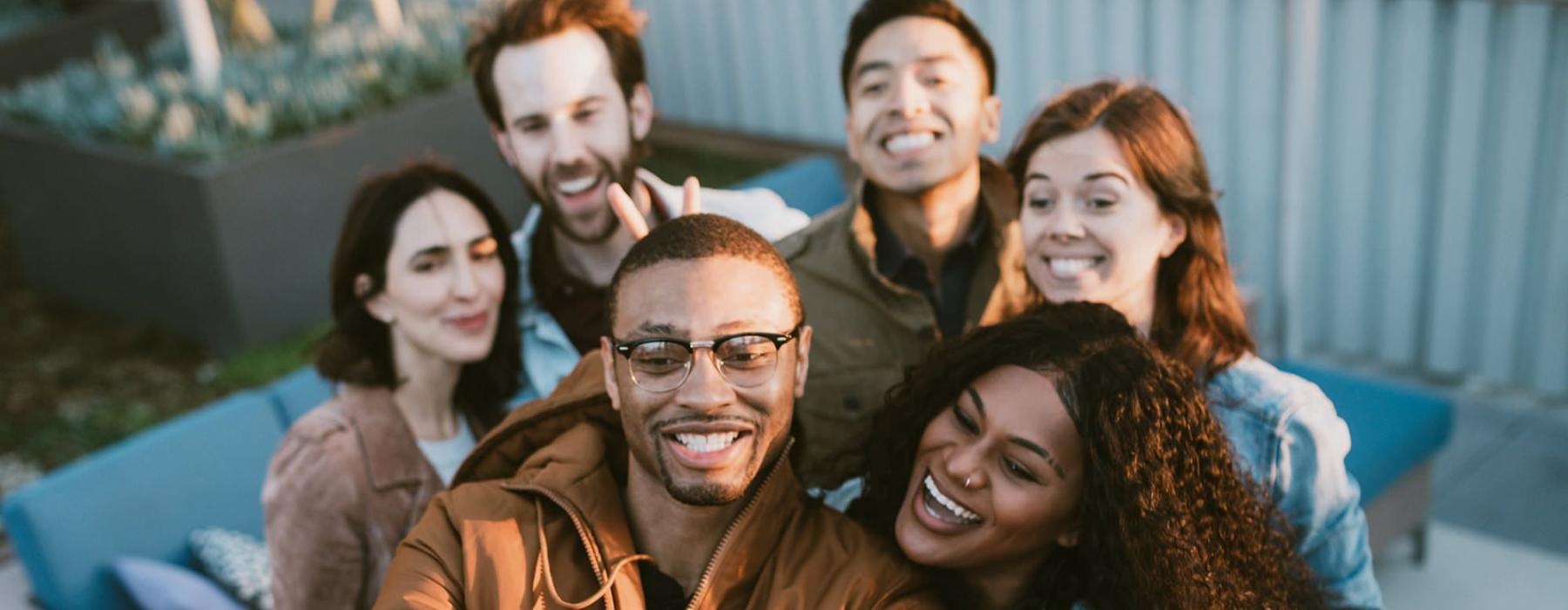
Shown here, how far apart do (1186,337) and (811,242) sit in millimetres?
904

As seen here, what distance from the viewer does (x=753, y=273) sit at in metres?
2.50

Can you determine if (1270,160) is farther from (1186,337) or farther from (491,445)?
(491,445)

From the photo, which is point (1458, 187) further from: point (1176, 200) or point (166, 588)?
point (166, 588)

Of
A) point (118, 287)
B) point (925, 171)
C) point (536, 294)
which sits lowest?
point (118, 287)

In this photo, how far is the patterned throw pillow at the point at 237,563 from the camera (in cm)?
409

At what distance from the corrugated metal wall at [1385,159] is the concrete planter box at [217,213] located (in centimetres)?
330

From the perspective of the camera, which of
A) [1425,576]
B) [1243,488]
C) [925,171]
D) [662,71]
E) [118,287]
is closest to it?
[1243,488]

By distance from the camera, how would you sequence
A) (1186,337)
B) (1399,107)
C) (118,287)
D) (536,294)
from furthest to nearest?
(118,287), (1399,107), (536,294), (1186,337)

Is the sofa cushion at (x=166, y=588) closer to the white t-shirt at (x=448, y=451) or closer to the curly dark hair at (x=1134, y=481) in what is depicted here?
the white t-shirt at (x=448, y=451)

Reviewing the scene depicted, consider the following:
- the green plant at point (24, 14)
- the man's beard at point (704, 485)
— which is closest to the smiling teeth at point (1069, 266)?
the man's beard at point (704, 485)

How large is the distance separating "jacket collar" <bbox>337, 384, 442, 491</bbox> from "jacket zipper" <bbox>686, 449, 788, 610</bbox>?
0.90 m

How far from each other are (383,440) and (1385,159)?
175 inches

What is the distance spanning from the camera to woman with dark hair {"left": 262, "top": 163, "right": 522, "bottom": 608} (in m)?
3.10

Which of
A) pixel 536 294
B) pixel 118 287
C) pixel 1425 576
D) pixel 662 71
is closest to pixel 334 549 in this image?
pixel 536 294
